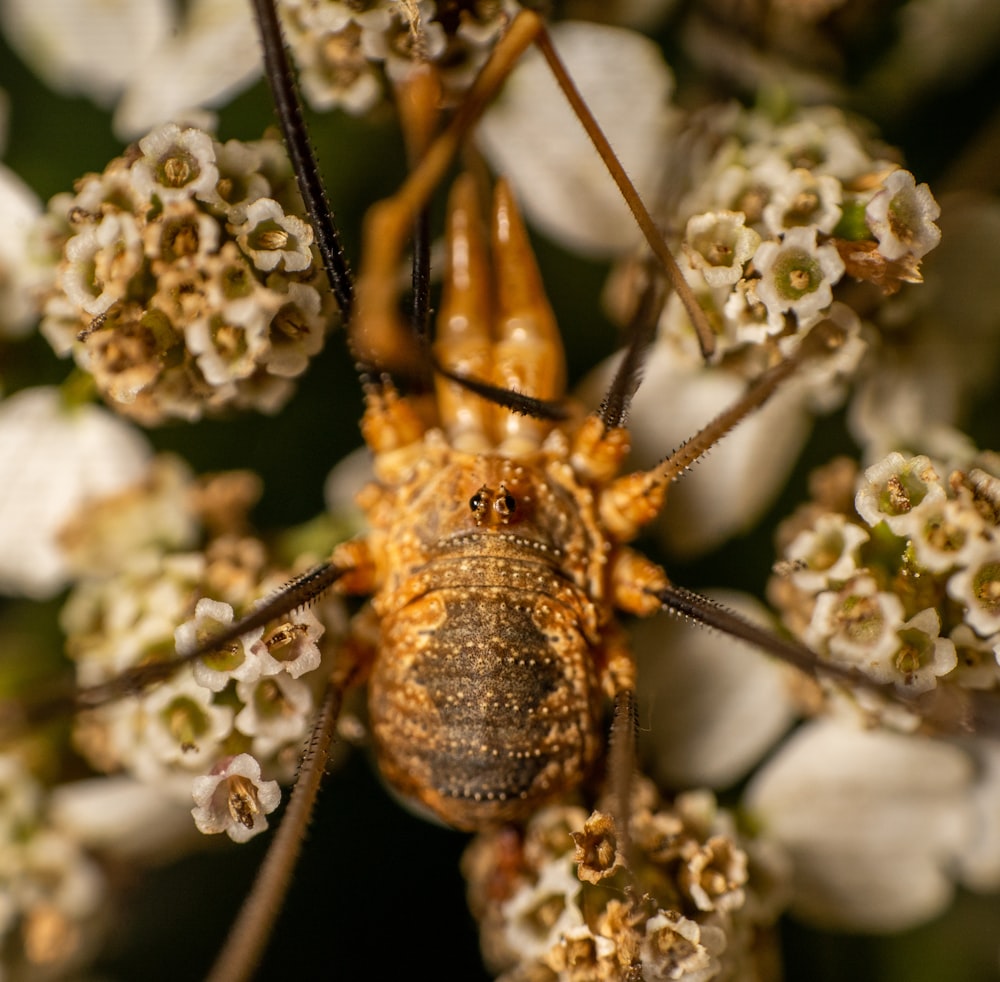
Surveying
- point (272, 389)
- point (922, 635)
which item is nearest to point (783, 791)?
point (922, 635)

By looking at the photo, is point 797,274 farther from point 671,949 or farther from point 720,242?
point 671,949

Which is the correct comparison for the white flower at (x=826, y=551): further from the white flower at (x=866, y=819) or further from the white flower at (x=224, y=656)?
the white flower at (x=224, y=656)

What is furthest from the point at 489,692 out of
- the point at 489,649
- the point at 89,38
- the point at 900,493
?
the point at 89,38

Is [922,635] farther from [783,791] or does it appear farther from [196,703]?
[196,703]

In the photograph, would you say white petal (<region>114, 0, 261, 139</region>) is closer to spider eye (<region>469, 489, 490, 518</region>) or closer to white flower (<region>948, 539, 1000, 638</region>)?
spider eye (<region>469, 489, 490, 518</region>)

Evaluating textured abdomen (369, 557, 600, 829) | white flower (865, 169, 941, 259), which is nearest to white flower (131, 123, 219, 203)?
textured abdomen (369, 557, 600, 829)

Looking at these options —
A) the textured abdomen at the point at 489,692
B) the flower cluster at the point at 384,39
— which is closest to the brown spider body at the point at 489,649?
the textured abdomen at the point at 489,692

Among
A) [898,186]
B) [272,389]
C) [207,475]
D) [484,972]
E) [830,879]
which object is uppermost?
[898,186]

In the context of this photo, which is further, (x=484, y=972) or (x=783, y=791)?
(x=484, y=972)
